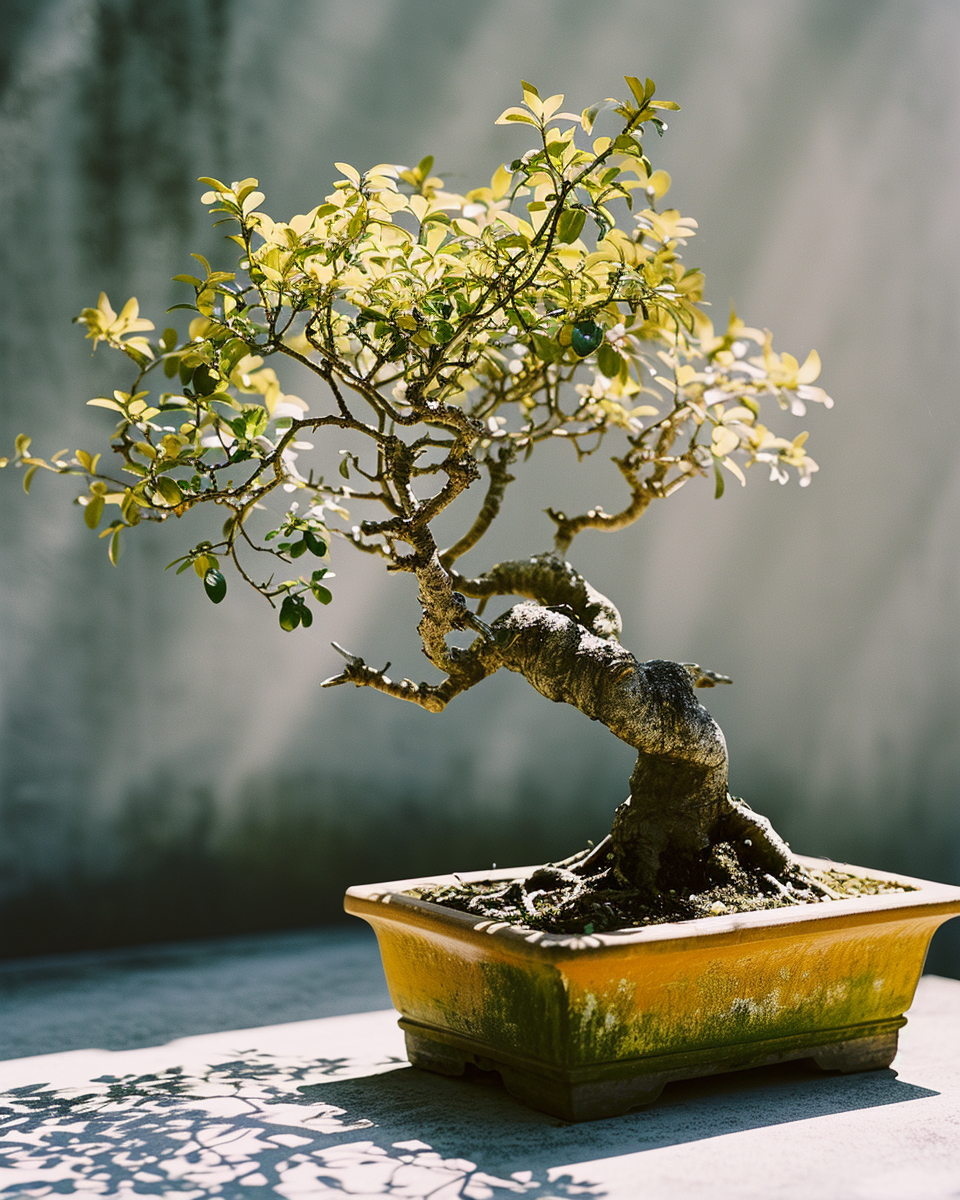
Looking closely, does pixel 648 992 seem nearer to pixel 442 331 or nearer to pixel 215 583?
pixel 215 583

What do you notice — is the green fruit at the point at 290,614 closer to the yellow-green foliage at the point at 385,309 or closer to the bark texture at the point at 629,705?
the yellow-green foliage at the point at 385,309

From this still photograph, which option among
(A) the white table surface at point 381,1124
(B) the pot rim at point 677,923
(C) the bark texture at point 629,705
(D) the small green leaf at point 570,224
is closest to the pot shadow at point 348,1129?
(A) the white table surface at point 381,1124

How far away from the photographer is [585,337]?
1.64 metres

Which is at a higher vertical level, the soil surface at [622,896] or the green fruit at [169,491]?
the green fruit at [169,491]

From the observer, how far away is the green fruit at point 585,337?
163 cm

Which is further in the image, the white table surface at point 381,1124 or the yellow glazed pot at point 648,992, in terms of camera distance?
the yellow glazed pot at point 648,992

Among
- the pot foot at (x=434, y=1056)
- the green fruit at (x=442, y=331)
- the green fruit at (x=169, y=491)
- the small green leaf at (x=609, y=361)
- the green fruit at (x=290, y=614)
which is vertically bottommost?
the pot foot at (x=434, y=1056)

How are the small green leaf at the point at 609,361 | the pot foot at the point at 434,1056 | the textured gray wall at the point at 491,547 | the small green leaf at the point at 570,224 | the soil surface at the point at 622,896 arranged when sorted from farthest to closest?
the textured gray wall at the point at 491,547, the pot foot at the point at 434,1056, the soil surface at the point at 622,896, the small green leaf at the point at 609,361, the small green leaf at the point at 570,224

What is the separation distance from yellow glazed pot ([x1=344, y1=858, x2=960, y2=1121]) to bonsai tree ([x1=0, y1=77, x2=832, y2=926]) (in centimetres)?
15

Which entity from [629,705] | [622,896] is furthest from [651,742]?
[622,896]

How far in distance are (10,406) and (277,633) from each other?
915mm

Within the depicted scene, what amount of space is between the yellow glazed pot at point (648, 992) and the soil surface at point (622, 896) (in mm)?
85

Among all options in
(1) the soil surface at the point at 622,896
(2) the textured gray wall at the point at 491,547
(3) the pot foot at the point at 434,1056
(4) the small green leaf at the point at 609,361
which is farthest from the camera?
(2) the textured gray wall at the point at 491,547

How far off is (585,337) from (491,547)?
2.07 m
